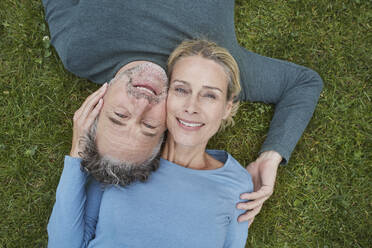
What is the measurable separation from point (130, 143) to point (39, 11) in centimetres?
291

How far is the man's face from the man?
9 centimetres

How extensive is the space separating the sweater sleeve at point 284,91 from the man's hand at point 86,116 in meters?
1.83

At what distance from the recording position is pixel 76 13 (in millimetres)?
3434

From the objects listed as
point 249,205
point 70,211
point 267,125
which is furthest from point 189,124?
point 267,125

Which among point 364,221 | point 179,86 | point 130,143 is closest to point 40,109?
point 130,143

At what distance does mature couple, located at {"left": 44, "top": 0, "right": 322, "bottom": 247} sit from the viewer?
9.56ft

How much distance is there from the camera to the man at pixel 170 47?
11.0 ft

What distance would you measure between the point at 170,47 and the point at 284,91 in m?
1.70

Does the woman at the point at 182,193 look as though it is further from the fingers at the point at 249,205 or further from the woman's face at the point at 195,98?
the fingers at the point at 249,205

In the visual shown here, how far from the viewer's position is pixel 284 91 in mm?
3857

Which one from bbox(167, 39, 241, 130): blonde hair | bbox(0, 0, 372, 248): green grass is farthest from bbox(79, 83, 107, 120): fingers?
bbox(0, 0, 372, 248): green grass

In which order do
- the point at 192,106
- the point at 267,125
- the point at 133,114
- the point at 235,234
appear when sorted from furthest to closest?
the point at 267,125, the point at 235,234, the point at 192,106, the point at 133,114

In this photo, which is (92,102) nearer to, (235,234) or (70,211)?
(70,211)

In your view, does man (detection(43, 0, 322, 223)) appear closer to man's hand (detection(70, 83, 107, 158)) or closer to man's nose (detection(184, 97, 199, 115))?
man's hand (detection(70, 83, 107, 158))
